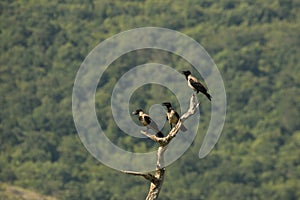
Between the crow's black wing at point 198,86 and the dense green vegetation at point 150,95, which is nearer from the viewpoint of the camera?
the crow's black wing at point 198,86

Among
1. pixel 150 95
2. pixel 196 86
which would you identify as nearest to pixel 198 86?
pixel 196 86

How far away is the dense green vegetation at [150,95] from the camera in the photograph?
252 feet

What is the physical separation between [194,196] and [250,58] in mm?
24480

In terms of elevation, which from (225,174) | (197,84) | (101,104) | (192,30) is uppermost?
(192,30)

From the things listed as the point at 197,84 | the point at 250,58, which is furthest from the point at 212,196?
the point at 197,84

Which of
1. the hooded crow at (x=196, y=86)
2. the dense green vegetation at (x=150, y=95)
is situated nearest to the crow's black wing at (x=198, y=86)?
the hooded crow at (x=196, y=86)

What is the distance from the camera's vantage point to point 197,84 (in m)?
18.2

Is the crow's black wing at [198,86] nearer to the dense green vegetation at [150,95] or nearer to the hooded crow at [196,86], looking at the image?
the hooded crow at [196,86]

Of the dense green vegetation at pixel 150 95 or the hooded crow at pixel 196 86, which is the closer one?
the hooded crow at pixel 196 86

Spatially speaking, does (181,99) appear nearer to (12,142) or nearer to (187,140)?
(187,140)

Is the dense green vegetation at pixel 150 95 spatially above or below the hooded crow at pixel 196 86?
above

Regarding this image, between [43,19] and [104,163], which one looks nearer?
[104,163]

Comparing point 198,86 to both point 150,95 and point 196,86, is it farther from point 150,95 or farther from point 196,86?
point 150,95

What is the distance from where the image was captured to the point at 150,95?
3398 inches
